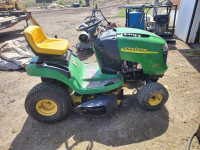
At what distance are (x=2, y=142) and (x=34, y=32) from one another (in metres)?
1.82

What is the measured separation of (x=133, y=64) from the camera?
2936 mm

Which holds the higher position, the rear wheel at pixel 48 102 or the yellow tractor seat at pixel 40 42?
the yellow tractor seat at pixel 40 42

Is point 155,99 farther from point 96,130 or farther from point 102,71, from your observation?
point 96,130

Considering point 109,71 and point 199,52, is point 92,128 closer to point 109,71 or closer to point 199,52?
point 109,71

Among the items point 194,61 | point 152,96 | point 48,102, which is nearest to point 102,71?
point 152,96

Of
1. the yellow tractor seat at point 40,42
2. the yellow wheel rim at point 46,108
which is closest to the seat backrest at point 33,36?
the yellow tractor seat at point 40,42

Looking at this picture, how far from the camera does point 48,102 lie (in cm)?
284

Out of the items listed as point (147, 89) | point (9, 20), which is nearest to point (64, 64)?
point (147, 89)

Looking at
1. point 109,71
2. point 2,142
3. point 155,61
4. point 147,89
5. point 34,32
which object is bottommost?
point 2,142

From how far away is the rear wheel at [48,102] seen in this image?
8.62ft

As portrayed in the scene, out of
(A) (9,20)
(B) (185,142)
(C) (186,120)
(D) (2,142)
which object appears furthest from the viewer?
(A) (9,20)

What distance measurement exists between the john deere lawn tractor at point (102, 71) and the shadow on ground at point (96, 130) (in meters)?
0.17

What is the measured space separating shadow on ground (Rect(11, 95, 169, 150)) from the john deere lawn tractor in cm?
17

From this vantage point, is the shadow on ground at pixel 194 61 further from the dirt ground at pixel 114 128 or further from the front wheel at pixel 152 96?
the front wheel at pixel 152 96
